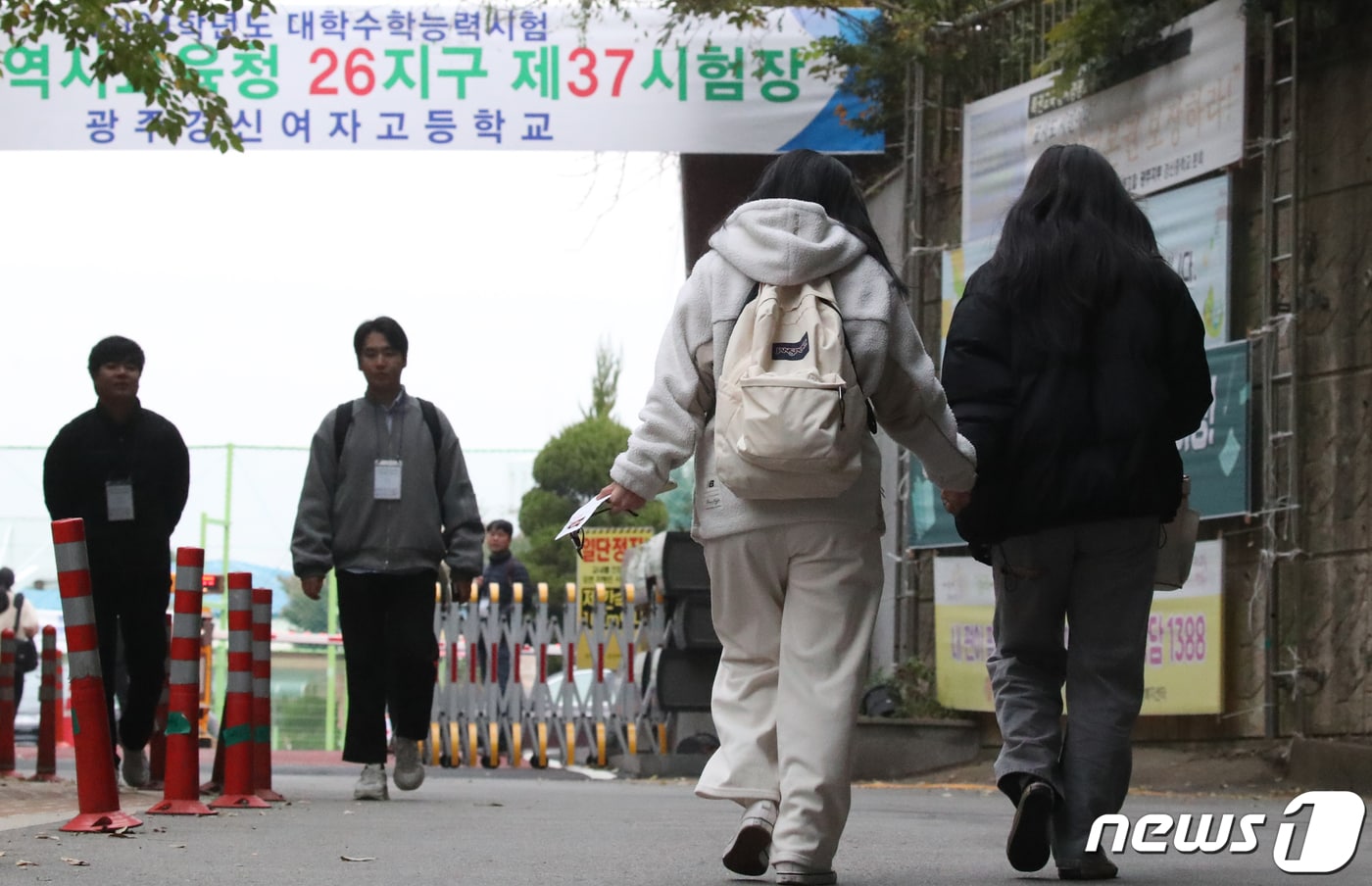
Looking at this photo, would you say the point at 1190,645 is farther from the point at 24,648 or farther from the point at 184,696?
the point at 24,648

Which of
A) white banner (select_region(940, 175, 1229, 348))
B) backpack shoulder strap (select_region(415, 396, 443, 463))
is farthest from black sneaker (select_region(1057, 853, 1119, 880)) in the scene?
white banner (select_region(940, 175, 1229, 348))

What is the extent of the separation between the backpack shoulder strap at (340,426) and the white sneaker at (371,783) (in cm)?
128

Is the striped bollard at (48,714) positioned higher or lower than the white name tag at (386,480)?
lower

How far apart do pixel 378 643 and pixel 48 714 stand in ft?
10.6

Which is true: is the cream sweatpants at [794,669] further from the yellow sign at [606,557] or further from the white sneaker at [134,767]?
the yellow sign at [606,557]

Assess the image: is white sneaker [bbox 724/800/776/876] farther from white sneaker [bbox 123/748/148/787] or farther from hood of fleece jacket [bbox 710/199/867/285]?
white sneaker [bbox 123/748/148/787]

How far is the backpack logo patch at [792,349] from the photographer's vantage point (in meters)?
4.78

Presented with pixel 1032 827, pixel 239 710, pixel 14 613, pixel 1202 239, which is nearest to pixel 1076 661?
pixel 1032 827

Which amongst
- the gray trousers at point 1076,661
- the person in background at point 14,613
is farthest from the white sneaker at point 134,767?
the person in background at point 14,613

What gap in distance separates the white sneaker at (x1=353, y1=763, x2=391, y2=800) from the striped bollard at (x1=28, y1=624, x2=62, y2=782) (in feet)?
8.18

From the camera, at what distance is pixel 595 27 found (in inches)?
597

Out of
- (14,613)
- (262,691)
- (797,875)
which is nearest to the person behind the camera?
(797,875)

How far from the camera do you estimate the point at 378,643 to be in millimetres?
8695

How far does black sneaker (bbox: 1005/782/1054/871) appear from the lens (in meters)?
4.93
